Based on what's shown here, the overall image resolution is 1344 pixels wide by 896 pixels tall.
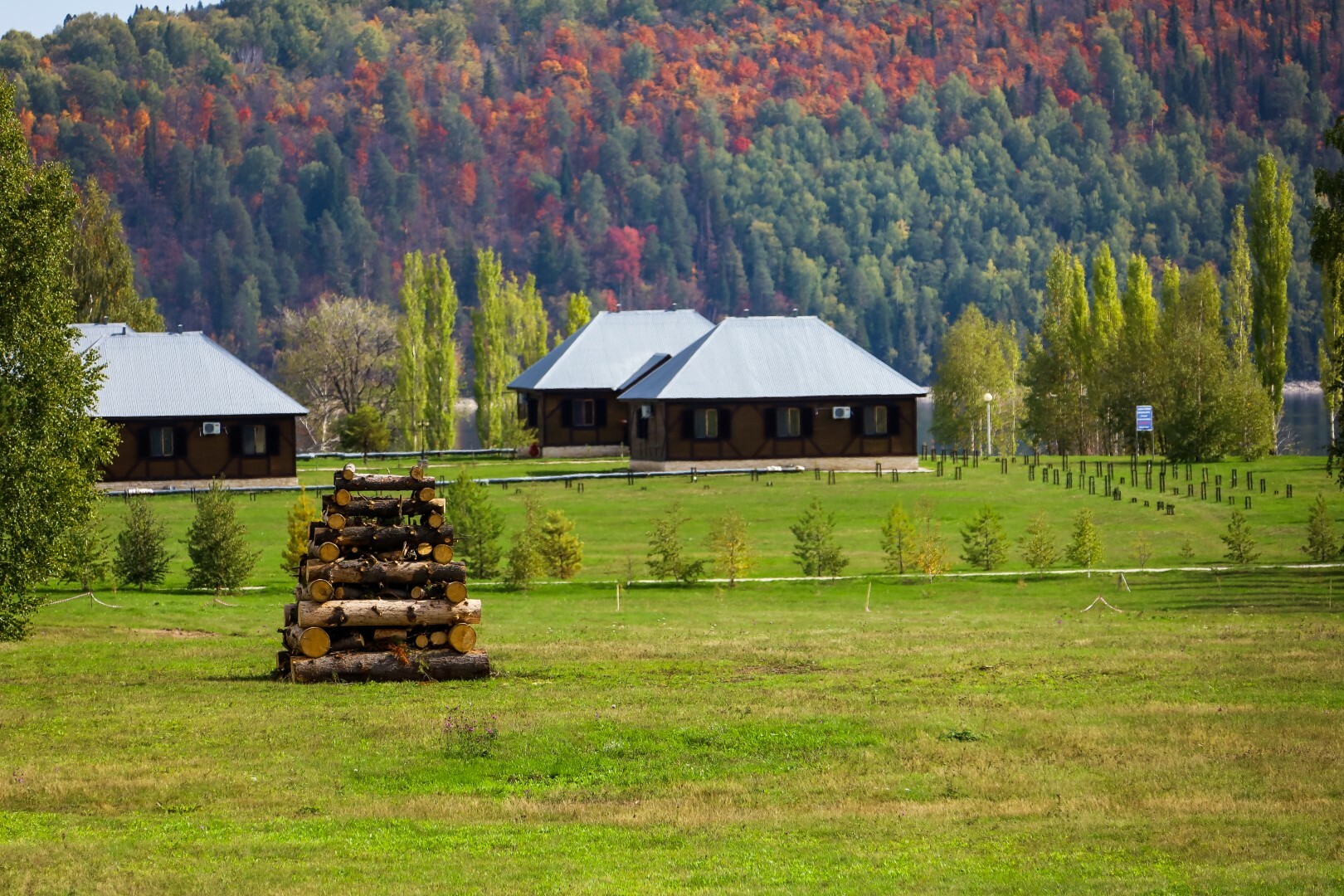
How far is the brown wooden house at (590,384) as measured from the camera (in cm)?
7981


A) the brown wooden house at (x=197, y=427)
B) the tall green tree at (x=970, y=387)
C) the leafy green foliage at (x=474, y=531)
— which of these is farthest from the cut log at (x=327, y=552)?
the tall green tree at (x=970, y=387)

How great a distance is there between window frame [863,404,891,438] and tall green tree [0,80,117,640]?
43.1m

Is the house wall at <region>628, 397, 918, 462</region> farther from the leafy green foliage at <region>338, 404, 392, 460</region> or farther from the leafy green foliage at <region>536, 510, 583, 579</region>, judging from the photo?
the leafy green foliage at <region>536, 510, 583, 579</region>

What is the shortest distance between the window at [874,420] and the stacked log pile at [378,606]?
4690cm

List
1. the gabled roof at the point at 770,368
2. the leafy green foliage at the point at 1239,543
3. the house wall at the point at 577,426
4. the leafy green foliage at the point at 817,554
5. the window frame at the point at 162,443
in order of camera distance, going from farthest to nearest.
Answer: the house wall at the point at 577,426, the gabled roof at the point at 770,368, the window frame at the point at 162,443, the leafy green foliage at the point at 1239,543, the leafy green foliage at the point at 817,554

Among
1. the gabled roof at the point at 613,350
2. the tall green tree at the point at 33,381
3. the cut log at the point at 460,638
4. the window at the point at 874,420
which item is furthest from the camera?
the gabled roof at the point at 613,350

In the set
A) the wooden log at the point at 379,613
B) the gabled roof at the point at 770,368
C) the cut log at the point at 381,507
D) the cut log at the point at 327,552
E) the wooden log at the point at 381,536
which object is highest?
the gabled roof at the point at 770,368

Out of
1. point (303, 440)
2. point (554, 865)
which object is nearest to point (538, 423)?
point (303, 440)

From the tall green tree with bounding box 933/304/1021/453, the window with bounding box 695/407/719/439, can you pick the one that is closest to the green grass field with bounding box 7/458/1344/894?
the window with bounding box 695/407/719/439

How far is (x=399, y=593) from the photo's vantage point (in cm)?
2223

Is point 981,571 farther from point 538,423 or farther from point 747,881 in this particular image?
point 538,423

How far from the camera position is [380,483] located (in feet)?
75.9

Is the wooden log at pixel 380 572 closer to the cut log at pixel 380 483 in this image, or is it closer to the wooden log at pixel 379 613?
the wooden log at pixel 379 613

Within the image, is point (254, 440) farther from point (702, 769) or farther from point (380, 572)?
point (702, 769)
